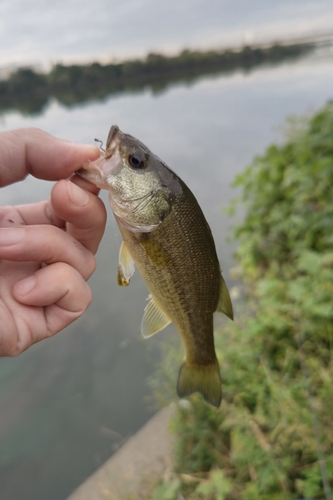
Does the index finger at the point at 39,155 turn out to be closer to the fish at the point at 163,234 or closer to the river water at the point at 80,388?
the fish at the point at 163,234

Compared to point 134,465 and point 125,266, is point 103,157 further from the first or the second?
point 134,465

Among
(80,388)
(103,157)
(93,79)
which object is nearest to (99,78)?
(93,79)

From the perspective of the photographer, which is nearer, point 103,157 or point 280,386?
point 103,157

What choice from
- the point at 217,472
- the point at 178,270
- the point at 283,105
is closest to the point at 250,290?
the point at 217,472

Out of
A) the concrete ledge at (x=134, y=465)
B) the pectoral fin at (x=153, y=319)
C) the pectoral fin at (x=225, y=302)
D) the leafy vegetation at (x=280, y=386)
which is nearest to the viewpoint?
the pectoral fin at (x=225, y=302)

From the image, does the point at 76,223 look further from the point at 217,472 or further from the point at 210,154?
the point at 210,154

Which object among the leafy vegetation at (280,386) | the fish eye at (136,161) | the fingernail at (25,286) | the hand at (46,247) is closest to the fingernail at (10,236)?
the hand at (46,247)

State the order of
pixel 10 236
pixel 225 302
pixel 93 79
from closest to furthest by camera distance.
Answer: pixel 10 236 < pixel 225 302 < pixel 93 79

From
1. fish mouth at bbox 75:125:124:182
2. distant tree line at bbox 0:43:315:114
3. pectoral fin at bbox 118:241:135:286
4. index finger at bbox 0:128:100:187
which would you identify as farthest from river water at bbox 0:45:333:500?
distant tree line at bbox 0:43:315:114
